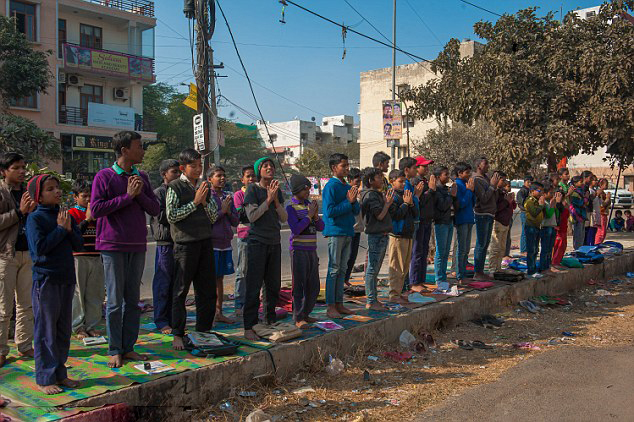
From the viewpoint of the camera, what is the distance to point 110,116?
28609mm

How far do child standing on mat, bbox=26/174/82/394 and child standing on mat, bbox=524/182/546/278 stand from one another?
751 cm

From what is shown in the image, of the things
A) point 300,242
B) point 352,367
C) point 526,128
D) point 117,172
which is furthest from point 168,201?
point 526,128

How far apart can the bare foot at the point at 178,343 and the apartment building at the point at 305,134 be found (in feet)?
190

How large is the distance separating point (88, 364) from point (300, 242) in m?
2.34

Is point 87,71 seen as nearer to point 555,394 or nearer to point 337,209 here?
point 337,209

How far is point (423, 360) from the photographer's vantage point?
6074 millimetres

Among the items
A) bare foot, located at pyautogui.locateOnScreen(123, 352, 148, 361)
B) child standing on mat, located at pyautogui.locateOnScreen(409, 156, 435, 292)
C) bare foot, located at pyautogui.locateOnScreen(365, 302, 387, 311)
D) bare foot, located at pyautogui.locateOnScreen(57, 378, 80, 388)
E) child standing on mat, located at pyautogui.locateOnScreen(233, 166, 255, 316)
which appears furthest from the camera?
child standing on mat, located at pyautogui.locateOnScreen(409, 156, 435, 292)

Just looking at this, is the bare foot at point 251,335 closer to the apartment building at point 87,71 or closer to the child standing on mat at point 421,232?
the child standing on mat at point 421,232

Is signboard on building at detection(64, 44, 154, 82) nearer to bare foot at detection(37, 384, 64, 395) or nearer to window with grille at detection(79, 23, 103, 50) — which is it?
window with grille at detection(79, 23, 103, 50)

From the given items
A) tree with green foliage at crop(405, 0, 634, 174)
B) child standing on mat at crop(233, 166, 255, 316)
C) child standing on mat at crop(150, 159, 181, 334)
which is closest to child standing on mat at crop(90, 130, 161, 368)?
child standing on mat at crop(150, 159, 181, 334)

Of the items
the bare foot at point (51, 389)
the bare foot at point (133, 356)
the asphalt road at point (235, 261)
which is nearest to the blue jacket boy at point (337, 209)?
the bare foot at point (133, 356)

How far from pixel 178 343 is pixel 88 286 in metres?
1.32

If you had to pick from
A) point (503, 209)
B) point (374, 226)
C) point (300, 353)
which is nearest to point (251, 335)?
point (300, 353)

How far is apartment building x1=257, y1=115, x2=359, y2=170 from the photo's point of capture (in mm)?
64938
